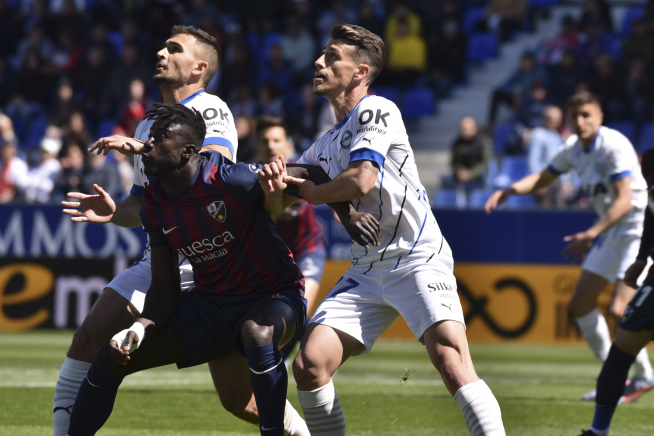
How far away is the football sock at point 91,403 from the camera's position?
4.32 m

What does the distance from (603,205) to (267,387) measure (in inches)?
185

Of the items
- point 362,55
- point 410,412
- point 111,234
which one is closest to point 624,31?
point 111,234

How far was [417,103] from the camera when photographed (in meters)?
18.2

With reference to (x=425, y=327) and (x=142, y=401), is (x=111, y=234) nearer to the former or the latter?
(x=142, y=401)

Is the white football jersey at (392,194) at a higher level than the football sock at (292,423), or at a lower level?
higher

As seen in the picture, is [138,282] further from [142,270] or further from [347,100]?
[347,100]

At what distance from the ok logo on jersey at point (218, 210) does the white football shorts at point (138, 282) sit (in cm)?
63

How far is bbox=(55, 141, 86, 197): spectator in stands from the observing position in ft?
48.0

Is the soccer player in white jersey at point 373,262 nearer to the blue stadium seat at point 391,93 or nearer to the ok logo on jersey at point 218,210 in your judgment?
the ok logo on jersey at point 218,210

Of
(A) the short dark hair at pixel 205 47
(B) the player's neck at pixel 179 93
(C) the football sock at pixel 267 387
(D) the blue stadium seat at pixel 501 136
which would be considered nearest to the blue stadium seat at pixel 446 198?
(D) the blue stadium seat at pixel 501 136

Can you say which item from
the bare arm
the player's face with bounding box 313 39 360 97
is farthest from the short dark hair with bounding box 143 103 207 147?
the bare arm

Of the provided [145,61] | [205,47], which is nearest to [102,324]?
[205,47]

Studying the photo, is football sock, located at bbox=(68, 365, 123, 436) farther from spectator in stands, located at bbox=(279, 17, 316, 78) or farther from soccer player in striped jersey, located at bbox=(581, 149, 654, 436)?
spectator in stands, located at bbox=(279, 17, 316, 78)

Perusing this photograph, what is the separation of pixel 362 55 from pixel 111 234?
9.39m
